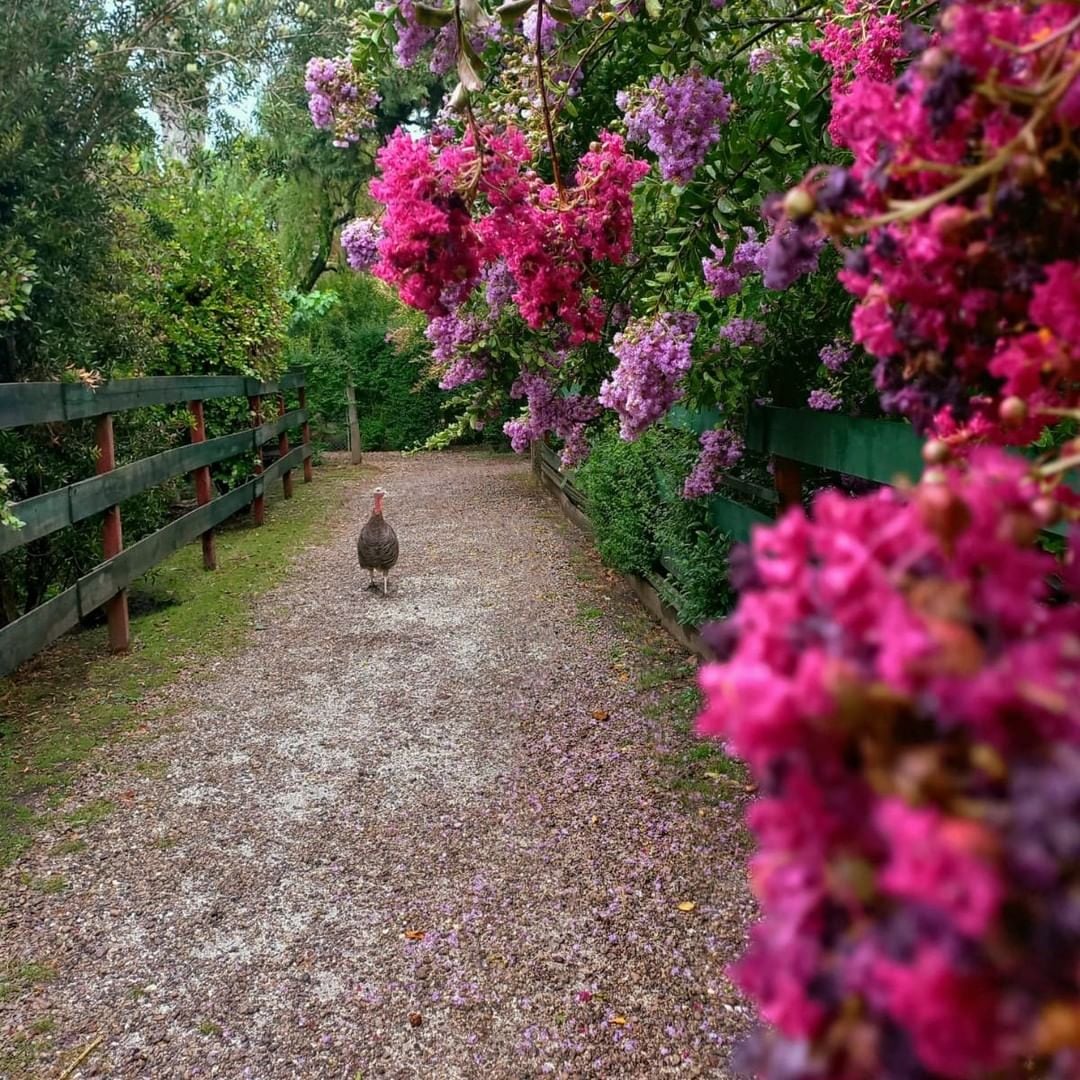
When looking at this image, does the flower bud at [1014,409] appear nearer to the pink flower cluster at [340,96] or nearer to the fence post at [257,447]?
the pink flower cluster at [340,96]

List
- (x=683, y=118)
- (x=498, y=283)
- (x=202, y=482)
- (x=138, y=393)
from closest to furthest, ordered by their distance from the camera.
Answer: (x=683, y=118) → (x=498, y=283) → (x=138, y=393) → (x=202, y=482)

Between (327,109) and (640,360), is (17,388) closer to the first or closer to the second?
(327,109)

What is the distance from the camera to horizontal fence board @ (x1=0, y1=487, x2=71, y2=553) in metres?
3.45

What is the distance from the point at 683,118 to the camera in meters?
2.39

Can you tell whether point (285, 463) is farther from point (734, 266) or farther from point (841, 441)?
point (841, 441)

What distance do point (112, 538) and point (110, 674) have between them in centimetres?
70

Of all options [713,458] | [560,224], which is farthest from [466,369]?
[560,224]

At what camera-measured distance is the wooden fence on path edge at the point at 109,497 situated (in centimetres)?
361

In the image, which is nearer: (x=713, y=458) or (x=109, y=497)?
(x=713, y=458)

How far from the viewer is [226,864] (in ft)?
9.61

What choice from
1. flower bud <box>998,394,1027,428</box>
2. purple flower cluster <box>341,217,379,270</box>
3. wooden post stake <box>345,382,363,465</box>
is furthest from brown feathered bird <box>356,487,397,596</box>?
wooden post stake <box>345,382,363,465</box>

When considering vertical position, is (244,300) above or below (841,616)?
above

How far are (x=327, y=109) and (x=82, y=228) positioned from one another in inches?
77.2

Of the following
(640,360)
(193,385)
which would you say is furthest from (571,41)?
(193,385)
